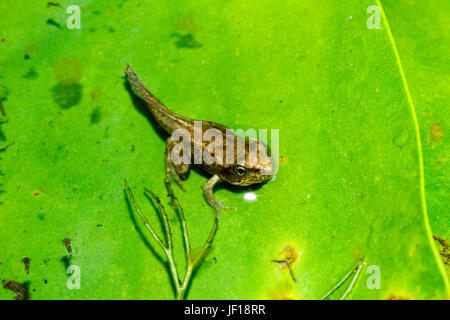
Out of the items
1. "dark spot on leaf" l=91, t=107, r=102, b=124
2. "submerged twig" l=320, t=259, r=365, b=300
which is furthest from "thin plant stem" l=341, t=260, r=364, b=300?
"dark spot on leaf" l=91, t=107, r=102, b=124

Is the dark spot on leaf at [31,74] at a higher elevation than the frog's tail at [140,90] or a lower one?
higher

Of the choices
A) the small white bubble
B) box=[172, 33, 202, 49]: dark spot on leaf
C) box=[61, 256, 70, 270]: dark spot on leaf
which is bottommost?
box=[61, 256, 70, 270]: dark spot on leaf

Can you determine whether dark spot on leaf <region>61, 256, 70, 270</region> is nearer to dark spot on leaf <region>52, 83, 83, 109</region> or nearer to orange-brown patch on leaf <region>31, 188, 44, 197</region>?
orange-brown patch on leaf <region>31, 188, 44, 197</region>

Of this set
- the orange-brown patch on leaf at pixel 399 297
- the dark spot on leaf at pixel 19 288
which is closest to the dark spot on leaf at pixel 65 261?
the dark spot on leaf at pixel 19 288

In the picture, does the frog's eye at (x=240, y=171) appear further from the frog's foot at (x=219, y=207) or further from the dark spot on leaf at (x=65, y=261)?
the dark spot on leaf at (x=65, y=261)
